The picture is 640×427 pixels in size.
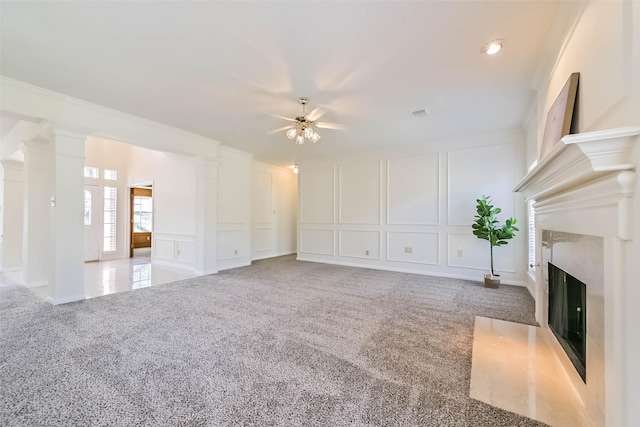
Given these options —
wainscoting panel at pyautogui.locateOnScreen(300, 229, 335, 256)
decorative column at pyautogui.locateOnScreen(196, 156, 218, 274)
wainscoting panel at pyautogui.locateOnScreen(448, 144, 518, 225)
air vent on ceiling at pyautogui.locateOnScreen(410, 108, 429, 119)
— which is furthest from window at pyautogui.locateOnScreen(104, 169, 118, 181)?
wainscoting panel at pyautogui.locateOnScreen(448, 144, 518, 225)

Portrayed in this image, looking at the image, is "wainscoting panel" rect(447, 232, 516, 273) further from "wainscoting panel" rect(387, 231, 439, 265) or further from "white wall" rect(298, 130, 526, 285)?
"wainscoting panel" rect(387, 231, 439, 265)

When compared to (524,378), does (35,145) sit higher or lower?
higher

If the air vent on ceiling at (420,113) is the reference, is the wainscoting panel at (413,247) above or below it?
below

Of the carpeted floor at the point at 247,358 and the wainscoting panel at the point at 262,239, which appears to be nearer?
the carpeted floor at the point at 247,358

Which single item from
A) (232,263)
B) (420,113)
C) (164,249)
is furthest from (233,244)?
(420,113)

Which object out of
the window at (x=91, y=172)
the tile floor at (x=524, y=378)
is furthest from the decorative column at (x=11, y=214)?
the tile floor at (x=524, y=378)

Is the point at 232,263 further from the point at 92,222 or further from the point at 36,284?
the point at 92,222

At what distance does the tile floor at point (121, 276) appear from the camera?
4004 mm

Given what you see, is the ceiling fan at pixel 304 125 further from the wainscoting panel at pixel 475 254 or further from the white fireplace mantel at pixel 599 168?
the wainscoting panel at pixel 475 254

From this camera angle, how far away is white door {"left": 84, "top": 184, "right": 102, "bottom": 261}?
21.4 ft

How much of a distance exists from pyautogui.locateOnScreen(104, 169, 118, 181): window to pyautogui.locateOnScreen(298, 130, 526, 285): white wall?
17.0ft

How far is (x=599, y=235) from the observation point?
1.32 metres

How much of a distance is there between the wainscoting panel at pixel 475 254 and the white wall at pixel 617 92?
332 cm

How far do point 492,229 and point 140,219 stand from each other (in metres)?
9.31
